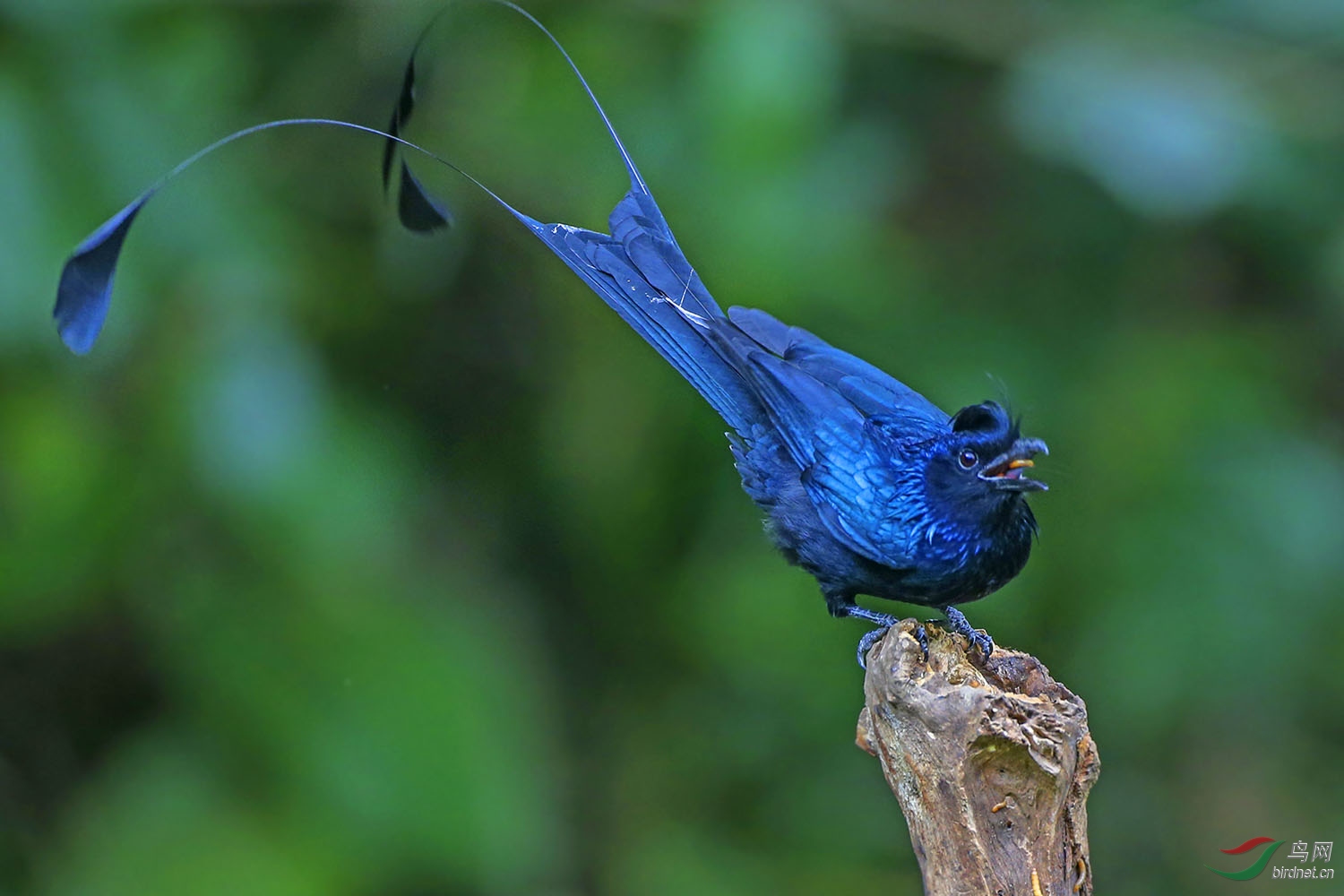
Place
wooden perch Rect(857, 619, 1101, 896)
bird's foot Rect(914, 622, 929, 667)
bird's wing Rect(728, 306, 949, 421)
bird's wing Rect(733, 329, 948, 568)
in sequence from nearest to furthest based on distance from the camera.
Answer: wooden perch Rect(857, 619, 1101, 896) → bird's foot Rect(914, 622, 929, 667) → bird's wing Rect(733, 329, 948, 568) → bird's wing Rect(728, 306, 949, 421)

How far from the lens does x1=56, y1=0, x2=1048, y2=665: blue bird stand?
7.69 ft

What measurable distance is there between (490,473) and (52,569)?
1.36 metres

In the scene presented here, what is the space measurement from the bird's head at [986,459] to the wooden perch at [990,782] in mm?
420

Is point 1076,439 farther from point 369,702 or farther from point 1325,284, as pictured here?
point 369,702

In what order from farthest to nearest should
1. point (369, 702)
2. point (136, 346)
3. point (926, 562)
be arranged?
point (369, 702), point (136, 346), point (926, 562)

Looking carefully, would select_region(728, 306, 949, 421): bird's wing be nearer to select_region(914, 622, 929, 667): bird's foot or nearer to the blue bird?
the blue bird

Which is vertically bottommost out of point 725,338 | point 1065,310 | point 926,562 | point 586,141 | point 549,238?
point 926,562

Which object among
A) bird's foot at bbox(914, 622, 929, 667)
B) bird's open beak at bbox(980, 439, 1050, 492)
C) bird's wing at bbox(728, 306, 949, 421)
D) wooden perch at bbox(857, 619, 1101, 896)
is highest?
bird's wing at bbox(728, 306, 949, 421)

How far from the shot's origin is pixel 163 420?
354 centimetres

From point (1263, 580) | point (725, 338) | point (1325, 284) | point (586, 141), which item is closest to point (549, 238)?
point (725, 338)

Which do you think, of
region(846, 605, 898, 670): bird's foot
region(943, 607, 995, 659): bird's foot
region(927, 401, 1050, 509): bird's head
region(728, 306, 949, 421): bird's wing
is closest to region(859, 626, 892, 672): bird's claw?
region(846, 605, 898, 670): bird's foot

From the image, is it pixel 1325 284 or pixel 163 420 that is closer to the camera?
pixel 163 420

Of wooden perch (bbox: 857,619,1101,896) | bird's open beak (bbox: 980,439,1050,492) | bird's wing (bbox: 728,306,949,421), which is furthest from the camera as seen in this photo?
bird's wing (bbox: 728,306,949,421)

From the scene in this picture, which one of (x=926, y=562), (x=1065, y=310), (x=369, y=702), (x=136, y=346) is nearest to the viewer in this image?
(x=926, y=562)
